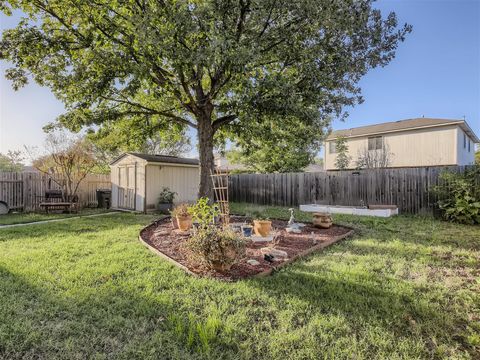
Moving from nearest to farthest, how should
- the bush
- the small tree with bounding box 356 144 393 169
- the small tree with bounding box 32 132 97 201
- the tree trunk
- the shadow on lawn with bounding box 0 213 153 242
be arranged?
the shadow on lawn with bounding box 0 213 153 242, the bush, the tree trunk, the small tree with bounding box 32 132 97 201, the small tree with bounding box 356 144 393 169

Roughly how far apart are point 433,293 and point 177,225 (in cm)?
521

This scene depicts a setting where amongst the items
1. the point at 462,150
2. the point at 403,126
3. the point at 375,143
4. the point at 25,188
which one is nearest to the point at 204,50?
the point at 25,188

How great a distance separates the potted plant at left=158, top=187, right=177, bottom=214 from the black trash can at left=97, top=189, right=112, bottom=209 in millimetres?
3435

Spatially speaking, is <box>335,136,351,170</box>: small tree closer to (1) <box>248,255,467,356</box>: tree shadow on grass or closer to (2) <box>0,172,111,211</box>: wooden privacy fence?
(1) <box>248,255,467,356</box>: tree shadow on grass

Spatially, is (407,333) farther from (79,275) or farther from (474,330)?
(79,275)

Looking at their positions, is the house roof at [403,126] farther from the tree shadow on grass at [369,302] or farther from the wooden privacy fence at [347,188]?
the tree shadow on grass at [369,302]

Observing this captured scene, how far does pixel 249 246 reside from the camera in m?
5.13

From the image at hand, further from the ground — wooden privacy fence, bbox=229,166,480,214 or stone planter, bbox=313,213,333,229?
wooden privacy fence, bbox=229,166,480,214

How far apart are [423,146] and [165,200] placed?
1566cm

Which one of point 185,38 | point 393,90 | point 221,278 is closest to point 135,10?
point 185,38

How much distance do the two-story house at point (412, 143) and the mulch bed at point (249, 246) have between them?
462 inches

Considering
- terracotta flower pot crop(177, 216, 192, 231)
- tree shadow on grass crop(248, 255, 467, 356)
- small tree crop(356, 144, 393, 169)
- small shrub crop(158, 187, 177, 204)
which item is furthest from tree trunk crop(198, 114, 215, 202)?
small tree crop(356, 144, 393, 169)

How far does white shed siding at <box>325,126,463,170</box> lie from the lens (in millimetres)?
15359

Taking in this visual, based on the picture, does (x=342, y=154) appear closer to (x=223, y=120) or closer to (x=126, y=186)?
(x=223, y=120)
